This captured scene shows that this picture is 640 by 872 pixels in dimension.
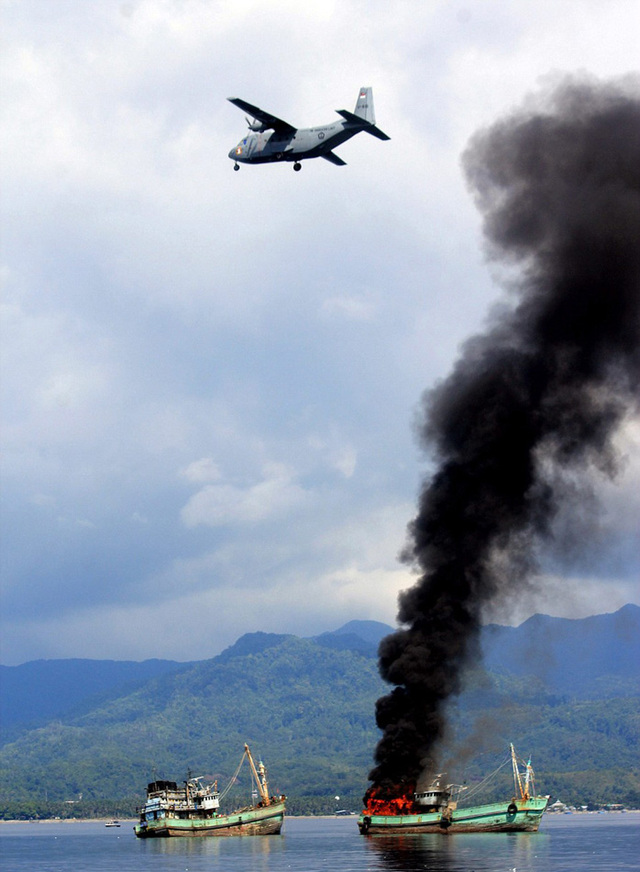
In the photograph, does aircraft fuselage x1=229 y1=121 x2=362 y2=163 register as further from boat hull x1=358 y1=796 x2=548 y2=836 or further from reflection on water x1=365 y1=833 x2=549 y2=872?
boat hull x1=358 y1=796 x2=548 y2=836

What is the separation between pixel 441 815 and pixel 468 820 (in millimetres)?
9829

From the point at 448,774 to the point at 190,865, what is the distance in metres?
35.6

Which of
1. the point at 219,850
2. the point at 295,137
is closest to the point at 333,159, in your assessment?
the point at 295,137

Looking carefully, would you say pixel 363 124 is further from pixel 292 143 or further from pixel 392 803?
pixel 392 803

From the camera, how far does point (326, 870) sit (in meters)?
123

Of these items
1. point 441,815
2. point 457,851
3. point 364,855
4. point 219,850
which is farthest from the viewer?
point 219,850

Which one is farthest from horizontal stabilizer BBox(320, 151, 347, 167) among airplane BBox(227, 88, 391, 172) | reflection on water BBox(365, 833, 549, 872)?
reflection on water BBox(365, 833, 549, 872)

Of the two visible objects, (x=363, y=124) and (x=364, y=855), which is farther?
(x=364, y=855)

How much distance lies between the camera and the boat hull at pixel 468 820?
155 meters

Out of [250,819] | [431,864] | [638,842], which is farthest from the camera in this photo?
[250,819]

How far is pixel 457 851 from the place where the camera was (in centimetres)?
13675

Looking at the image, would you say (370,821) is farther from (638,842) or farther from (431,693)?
(638,842)

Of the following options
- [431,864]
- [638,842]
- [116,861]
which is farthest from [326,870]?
[638,842]

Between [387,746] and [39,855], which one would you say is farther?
[39,855]
